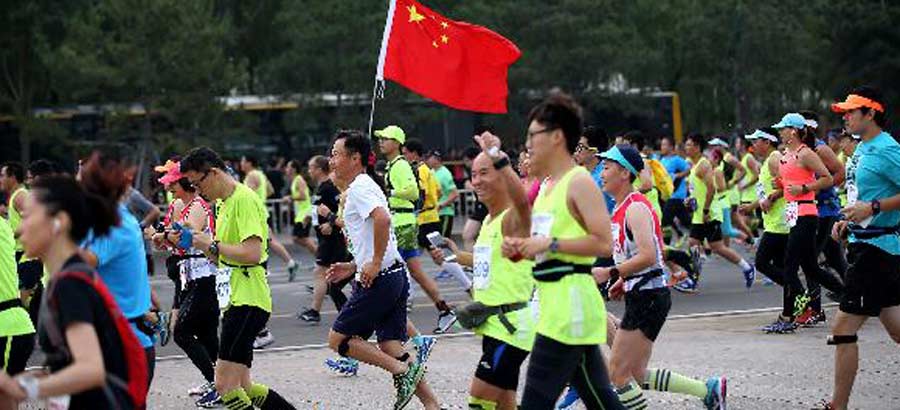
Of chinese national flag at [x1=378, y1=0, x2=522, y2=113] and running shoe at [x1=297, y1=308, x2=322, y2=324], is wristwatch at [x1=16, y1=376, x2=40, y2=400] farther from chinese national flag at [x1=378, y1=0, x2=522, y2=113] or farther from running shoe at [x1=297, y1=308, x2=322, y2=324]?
running shoe at [x1=297, y1=308, x2=322, y2=324]

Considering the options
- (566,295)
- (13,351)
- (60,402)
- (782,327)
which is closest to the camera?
(60,402)

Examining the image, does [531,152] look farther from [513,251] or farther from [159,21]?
[159,21]

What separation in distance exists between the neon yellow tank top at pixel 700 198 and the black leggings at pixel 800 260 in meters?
5.34

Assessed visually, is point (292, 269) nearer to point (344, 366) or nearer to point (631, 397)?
point (344, 366)

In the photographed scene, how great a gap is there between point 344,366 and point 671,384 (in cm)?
339

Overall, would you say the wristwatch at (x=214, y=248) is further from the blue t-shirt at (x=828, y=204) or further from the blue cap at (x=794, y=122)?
the blue t-shirt at (x=828, y=204)

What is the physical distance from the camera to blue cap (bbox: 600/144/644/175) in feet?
29.8

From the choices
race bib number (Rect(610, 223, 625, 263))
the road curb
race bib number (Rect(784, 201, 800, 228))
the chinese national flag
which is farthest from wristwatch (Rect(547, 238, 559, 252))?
race bib number (Rect(784, 201, 800, 228))

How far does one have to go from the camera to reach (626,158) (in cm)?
910

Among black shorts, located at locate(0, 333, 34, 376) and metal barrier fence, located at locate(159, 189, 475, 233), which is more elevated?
black shorts, located at locate(0, 333, 34, 376)

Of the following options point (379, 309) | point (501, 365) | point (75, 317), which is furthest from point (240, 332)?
point (75, 317)

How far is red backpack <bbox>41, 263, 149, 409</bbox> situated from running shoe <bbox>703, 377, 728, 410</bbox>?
4.26 meters

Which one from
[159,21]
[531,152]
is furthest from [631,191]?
[159,21]

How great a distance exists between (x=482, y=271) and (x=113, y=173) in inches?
109
